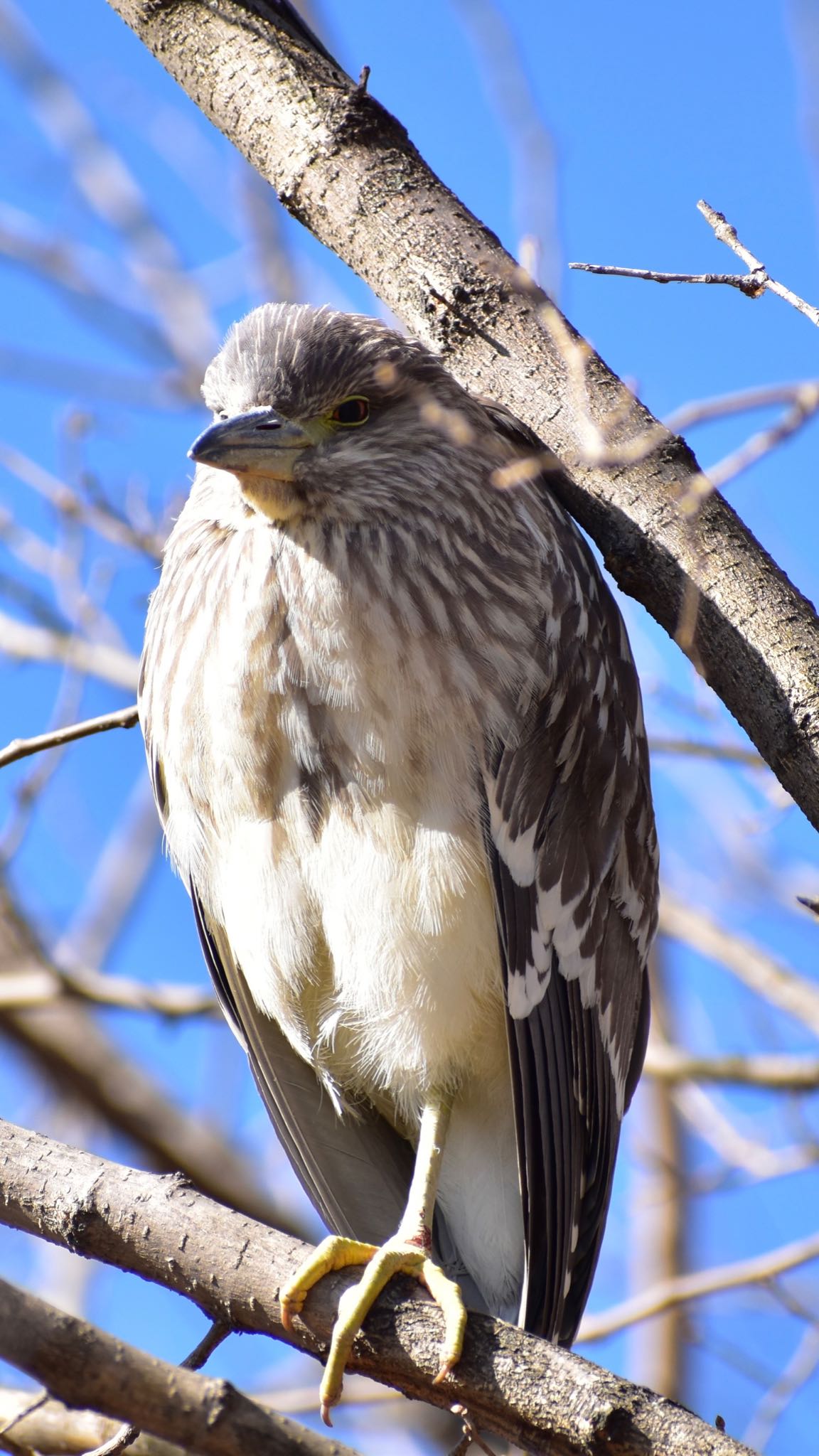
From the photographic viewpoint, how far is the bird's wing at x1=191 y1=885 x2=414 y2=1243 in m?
2.89

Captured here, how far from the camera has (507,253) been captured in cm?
255

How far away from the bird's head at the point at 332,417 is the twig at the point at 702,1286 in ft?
7.51

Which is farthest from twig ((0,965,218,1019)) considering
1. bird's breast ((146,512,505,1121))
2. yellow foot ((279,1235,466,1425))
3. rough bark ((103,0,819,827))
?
rough bark ((103,0,819,827))

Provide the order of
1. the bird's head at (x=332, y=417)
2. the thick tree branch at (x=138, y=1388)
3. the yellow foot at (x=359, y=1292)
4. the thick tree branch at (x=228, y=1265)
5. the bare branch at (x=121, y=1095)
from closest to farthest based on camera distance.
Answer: the thick tree branch at (x=138, y=1388) → the thick tree branch at (x=228, y=1265) → the yellow foot at (x=359, y=1292) → the bird's head at (x=332, y=417) → the bare branch at (x=121, y=1095)

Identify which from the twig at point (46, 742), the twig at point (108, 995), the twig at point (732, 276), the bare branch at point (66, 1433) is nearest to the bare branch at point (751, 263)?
the twig at point (732, 276)

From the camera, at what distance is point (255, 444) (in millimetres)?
2562

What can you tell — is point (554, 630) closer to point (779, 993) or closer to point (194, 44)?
point (194, 44)

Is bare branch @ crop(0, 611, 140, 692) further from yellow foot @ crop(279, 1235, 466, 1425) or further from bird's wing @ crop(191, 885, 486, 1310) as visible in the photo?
yellow foot @ crop(279, 1235, 466, 1425)

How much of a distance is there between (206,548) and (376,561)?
374 millimetres

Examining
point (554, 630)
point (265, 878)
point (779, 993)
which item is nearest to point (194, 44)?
point (554, 630)

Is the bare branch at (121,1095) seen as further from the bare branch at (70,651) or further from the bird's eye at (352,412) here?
the bird's eye at (352,412)

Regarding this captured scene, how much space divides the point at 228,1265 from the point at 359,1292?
244mm

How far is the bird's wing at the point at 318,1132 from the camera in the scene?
114 inches

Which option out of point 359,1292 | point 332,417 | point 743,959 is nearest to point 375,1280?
point 359,1292
